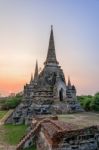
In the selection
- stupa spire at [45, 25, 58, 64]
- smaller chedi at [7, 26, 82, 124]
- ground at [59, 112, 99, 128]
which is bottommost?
ground at [59, 112, 99, 128]

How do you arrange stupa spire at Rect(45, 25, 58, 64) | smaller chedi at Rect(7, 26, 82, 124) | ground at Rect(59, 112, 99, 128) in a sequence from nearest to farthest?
ground at Rect(59, 112, 99, 128)
smaller chedi at Rect(7, 26, 82, 124)
stupa spire at Rect(45, 25, 58, 64)

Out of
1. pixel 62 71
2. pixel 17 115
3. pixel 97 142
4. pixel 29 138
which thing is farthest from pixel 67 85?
pixel 97 142

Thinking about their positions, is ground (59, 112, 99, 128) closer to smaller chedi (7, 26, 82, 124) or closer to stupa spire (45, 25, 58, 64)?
smaller chedi (7, 26, 82, 124)

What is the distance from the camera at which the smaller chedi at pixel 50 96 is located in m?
31.9

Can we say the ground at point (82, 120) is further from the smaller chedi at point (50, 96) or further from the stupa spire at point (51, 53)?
the stupa spire at point (51, 53)

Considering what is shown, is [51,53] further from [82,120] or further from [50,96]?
[82,120]

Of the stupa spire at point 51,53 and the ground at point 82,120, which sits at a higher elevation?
the stupa spire at point 51,53

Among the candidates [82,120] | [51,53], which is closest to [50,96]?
[51,53]

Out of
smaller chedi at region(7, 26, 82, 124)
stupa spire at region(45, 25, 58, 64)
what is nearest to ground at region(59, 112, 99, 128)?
smaller chedi at region(7, 26, 82, 124)

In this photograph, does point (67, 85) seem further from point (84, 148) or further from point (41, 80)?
point (84, 148)

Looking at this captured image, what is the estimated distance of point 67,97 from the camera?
3478 cm

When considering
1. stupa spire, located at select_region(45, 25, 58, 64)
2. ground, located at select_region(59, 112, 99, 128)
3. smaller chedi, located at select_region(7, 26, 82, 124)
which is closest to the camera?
ground, located at select_region(59, 112, 99, 128)

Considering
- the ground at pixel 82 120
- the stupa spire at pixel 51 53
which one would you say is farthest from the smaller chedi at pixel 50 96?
the ground at pixel 82 120

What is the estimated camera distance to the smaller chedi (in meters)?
31.9
